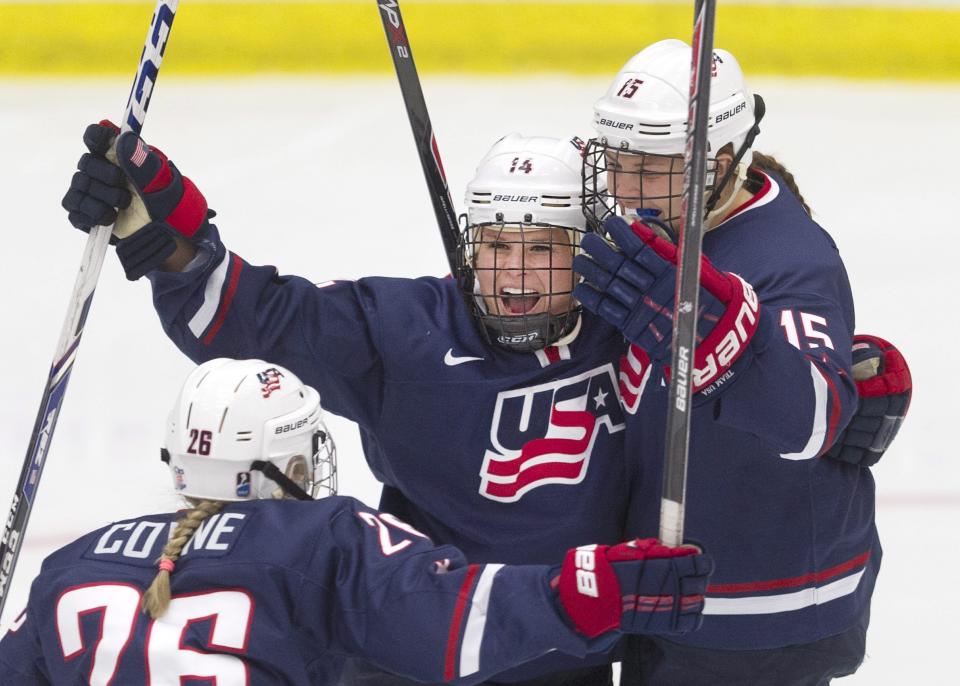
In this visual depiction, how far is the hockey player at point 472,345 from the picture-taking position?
7.45 feet

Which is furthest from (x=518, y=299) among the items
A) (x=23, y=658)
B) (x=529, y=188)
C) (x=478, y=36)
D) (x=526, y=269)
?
(x=478, y=36)

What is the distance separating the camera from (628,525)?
233 cm

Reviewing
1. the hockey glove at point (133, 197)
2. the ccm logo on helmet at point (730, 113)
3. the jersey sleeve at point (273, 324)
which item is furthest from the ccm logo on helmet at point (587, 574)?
the hockey glove at point (133, 197)

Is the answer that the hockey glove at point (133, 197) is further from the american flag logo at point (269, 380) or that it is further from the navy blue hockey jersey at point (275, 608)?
the navy blue hockey jersey at point (275, 608)

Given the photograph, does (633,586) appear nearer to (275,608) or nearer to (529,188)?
(275,608)

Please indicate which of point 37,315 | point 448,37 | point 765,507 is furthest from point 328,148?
point 765,507

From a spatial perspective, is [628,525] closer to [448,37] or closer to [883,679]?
[883,679]

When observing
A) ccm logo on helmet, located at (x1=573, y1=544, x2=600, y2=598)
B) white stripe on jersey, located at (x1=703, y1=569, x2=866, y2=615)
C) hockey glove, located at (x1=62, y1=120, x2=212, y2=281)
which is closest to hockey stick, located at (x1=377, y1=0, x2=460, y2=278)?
hockey glove, located at (x1=62, y1=120, x2=212, y2=281)

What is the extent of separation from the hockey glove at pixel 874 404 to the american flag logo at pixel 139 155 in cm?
110

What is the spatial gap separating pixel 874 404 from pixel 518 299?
1.84ft

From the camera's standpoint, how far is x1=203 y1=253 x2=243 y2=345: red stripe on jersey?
2330 mm

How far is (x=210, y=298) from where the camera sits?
2.32 metres

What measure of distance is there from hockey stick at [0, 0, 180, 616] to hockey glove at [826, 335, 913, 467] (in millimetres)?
1153

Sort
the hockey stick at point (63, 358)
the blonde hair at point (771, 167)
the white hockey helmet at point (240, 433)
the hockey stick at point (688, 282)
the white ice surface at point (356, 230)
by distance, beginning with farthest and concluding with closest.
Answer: the white ice surface at point (356, 230) → the blonde hair at point (771, 167) → the hockey stick at point (63, 358) → the white hockey helmet at point (240, 433) → the hockey stick at point (688, 282)
